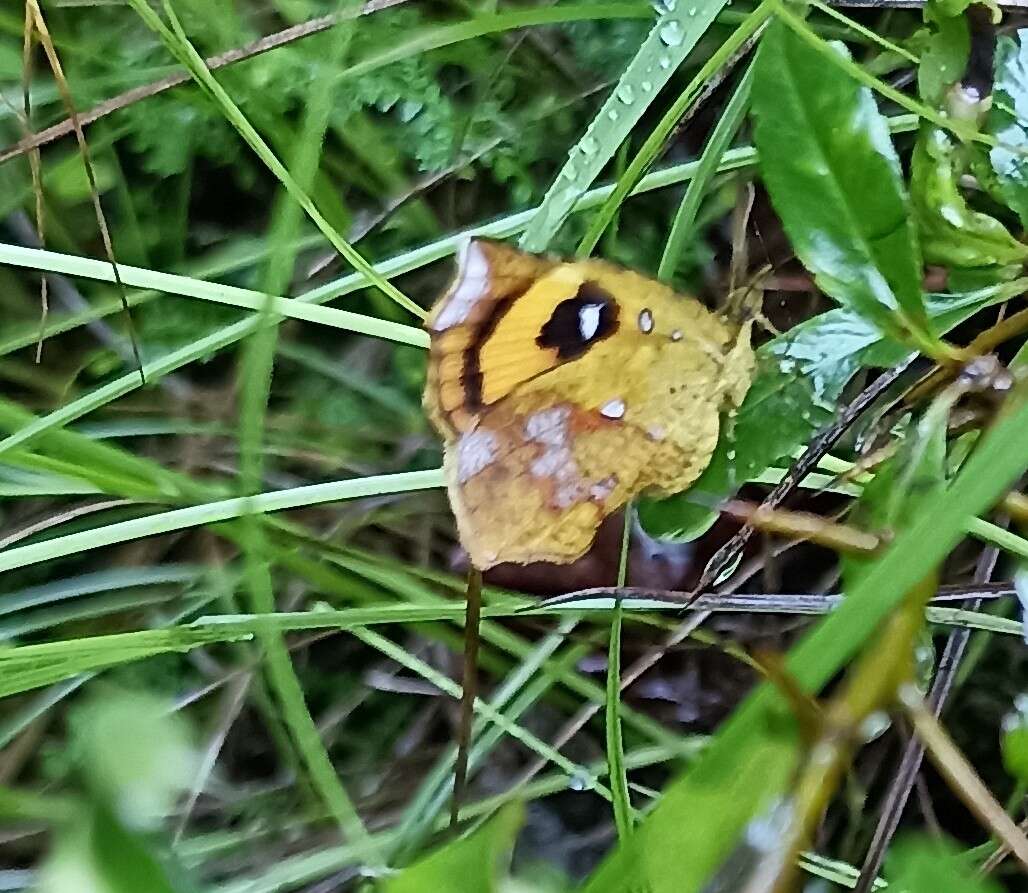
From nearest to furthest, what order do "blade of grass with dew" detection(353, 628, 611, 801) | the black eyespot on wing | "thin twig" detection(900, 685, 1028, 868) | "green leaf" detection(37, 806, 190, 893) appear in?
"green leaf" detection(37, 806, 190, 893) < "thin twig" detection(900, 685, 1028, 868) < the black eyespot on wing < "blade of grass with dew" detection(353, 628, 611, 801)

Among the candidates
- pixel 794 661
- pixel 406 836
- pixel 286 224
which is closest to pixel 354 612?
pixel 406 836

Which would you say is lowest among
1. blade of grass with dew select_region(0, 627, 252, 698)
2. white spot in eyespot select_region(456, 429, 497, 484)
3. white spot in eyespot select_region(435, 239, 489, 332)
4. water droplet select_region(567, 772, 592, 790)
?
water droplet select_region(567, 772, 592, 790)

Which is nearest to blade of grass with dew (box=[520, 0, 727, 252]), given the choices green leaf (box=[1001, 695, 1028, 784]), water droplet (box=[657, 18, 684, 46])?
water droplet (box=[657, 18, 684, 46])

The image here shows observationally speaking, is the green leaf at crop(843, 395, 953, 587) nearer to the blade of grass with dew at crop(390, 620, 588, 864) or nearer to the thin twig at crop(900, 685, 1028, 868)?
the thin twig at crop(900, 685, 1028, 868)

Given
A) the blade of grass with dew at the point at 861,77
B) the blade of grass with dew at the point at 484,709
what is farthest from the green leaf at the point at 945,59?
the blade of grass with dew at the point at 484,709

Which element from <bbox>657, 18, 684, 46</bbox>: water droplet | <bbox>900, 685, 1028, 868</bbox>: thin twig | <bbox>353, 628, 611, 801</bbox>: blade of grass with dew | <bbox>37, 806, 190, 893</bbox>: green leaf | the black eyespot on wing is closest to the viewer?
<bbox>37, 806, 190, 893</bbox>: green leaf
